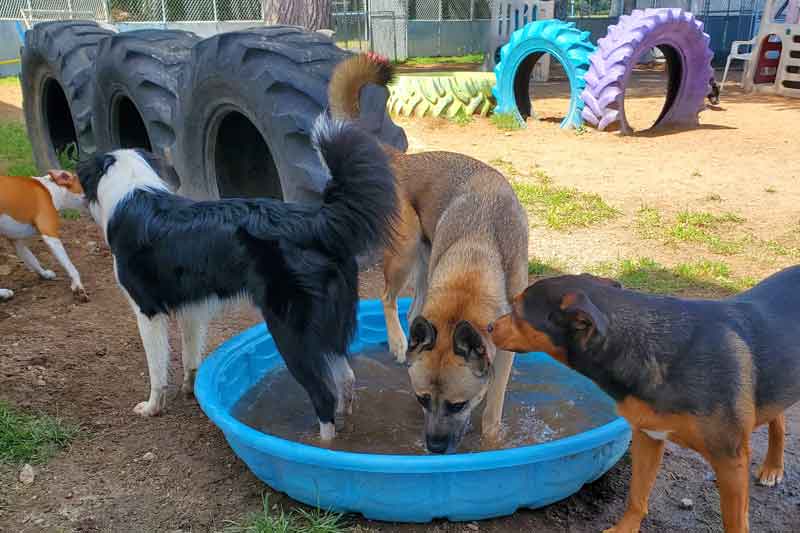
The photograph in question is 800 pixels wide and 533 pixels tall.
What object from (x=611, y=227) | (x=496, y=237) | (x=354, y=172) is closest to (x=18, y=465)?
(x=354, y=172)

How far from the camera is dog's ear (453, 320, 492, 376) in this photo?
116 inches

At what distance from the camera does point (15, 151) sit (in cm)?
925

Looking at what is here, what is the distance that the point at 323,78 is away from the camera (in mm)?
4258

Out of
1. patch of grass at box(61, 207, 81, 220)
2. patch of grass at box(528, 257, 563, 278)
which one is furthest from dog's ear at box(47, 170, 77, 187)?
patch of grass at box(528, 257, 563, 278)

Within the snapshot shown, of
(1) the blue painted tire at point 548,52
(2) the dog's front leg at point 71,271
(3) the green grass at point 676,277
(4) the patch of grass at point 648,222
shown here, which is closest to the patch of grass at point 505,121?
(1) the blue painted tire at point 548,52

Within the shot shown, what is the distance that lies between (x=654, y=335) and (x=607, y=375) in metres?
0.24

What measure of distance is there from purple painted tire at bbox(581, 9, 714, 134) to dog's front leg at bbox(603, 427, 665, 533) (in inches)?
352

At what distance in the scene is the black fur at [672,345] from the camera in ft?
8.08

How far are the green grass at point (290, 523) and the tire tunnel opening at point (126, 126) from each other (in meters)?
4.12

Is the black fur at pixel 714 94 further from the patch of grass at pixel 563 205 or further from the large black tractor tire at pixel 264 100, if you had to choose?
the large black tractor tire at pixel 264 100

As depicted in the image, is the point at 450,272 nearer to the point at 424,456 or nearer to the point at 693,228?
the point at 424,456

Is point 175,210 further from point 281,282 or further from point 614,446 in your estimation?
point 614,446

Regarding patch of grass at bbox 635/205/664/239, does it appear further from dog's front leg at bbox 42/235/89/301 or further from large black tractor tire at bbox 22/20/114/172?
large black tractor tire at bbox 22/20/114/172

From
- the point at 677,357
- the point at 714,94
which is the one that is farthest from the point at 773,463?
the point at 714,94
